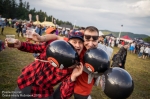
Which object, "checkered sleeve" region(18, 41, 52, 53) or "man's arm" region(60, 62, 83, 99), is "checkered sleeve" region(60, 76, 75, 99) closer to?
"man's arm" region(60, 62, 83, 99)

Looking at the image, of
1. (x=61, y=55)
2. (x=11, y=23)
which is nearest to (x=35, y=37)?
(x=61, y=55)

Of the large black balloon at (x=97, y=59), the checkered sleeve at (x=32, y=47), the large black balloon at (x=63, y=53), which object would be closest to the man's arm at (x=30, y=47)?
the checkered sleeve at (x=32, y=47)

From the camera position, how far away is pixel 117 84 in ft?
6.58

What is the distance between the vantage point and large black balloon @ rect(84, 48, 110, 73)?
205 cm

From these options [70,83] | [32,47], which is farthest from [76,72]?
[32,47]

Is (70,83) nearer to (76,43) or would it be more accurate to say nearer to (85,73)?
(85,73)

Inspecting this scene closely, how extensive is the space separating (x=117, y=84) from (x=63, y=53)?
0.91 metres

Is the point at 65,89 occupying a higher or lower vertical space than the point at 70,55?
lower

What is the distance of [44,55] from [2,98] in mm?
3047

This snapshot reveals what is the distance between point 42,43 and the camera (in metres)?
2.44

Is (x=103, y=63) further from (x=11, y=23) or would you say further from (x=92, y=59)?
(x=11, y=23)

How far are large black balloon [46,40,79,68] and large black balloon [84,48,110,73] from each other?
0.21 meters

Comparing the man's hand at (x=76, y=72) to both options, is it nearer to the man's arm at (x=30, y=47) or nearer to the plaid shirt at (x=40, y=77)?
the plaid shirt at (x=40, y=77)

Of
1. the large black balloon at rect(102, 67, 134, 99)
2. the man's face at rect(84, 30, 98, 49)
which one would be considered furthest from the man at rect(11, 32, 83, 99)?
the large black balloon at rect(102, 67, 134, 99)
